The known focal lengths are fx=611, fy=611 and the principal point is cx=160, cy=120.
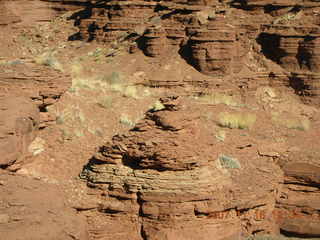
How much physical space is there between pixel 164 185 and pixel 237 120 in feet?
35.1

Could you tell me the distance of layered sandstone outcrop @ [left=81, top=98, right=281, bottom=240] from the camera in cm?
1123

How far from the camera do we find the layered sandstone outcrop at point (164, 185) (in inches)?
442

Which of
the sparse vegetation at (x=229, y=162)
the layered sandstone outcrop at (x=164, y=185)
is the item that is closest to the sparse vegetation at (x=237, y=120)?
the sparse vegetation at (x=229, y=162)

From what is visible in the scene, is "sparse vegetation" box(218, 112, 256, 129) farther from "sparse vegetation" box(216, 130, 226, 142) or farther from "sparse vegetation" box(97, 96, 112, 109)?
"sparse vegetation" box(97, 96, 112, 109)

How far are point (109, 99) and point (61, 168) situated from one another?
244 inches

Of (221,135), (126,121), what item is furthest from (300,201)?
(126,121)

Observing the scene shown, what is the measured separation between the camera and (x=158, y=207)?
1120 centimetres

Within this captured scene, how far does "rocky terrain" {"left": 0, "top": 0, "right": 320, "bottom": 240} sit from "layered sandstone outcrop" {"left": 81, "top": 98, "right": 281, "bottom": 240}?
0.07ft

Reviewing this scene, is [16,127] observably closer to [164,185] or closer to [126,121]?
[164,185]

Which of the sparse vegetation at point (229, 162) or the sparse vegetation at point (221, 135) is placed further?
the sparse vegetation at point (221, 135)

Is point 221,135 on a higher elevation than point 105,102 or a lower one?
lower

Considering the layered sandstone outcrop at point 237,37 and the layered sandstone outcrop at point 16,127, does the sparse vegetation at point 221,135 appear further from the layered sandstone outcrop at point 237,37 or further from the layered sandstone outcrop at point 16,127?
the layered sandstone outcrop at point 237,37

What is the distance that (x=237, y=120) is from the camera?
21.5 m

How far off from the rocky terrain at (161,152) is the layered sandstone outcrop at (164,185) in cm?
2
